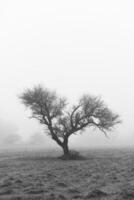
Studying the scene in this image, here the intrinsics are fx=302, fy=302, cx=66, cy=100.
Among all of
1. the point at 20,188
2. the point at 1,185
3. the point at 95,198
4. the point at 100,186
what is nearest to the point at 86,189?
the point at 100,186

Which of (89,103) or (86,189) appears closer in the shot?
(86,189)

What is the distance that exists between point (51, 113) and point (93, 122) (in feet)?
25.6

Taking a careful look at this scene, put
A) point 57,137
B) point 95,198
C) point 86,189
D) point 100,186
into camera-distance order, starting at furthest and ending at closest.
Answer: point 57,137 → point 100,186 → point 86,189 → point 95,198

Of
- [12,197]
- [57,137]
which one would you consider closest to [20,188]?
[12,197]

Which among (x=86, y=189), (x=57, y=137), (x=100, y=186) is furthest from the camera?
(x=57, y=137)

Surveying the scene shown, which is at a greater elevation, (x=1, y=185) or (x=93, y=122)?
(x=93, y=122)

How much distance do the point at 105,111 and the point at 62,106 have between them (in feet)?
26.3

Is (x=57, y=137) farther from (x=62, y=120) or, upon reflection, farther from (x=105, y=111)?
(x=105, y=111)

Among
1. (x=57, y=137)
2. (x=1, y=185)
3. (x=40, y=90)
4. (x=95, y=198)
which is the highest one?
(x=40, y=90)

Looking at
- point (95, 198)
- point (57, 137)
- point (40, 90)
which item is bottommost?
point (95, 198)

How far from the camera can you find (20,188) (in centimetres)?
1777

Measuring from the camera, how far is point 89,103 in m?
54.2

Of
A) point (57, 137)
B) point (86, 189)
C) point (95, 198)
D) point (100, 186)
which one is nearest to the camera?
point (95, 198)

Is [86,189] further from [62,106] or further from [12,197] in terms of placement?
[62,106]
